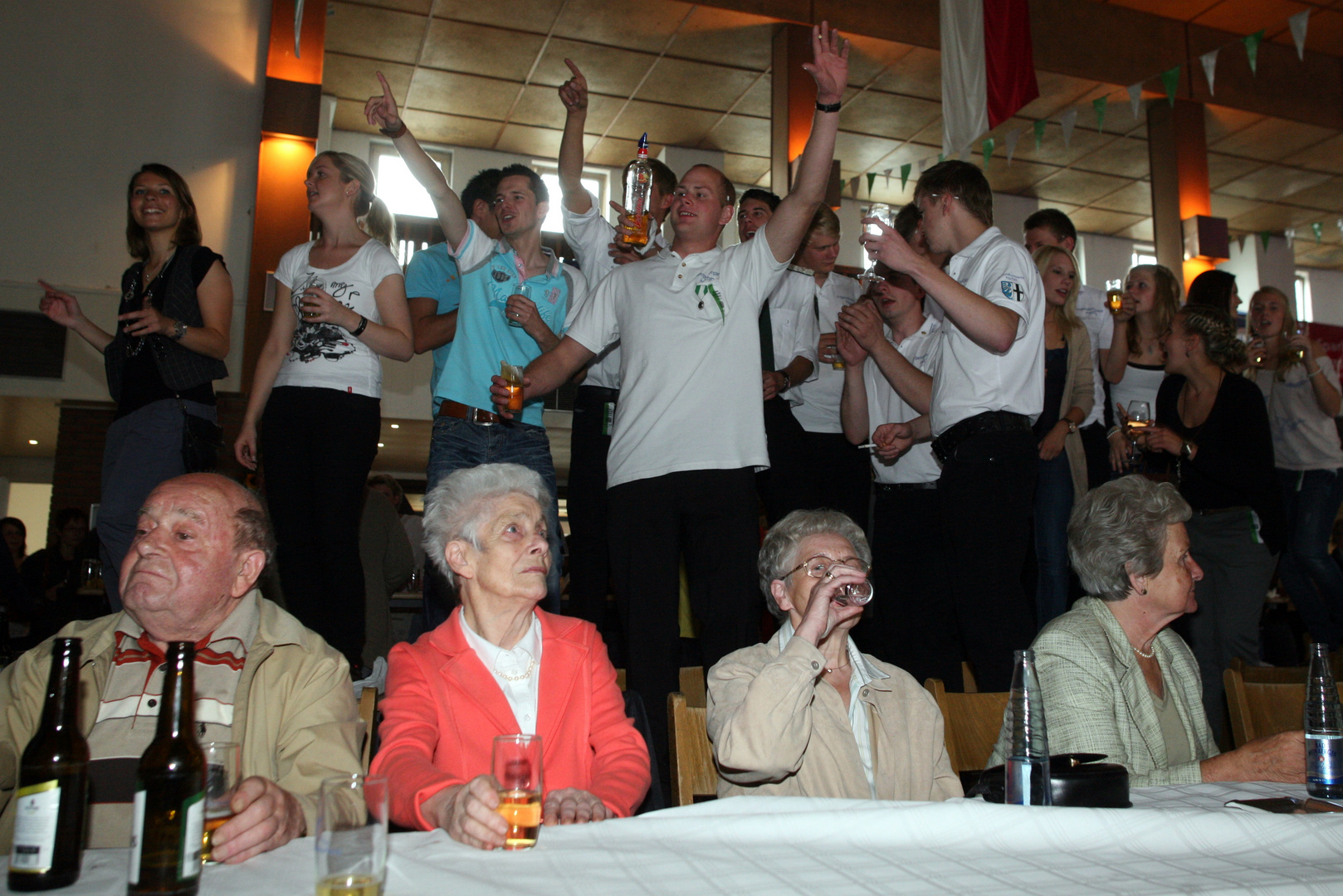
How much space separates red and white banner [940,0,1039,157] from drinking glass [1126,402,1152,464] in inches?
139

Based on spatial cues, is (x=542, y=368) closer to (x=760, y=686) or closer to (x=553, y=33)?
(x=760, y=686)

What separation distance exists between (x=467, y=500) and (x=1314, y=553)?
3.94 m

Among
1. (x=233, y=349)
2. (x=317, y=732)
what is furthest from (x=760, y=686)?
(x=233, y=349)

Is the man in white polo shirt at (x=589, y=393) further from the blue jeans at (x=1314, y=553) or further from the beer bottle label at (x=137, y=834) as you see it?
the blue jeans at (x=1314, y=553)

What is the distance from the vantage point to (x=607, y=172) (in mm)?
11867

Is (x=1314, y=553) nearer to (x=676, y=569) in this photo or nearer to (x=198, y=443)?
(x=676, y=569)

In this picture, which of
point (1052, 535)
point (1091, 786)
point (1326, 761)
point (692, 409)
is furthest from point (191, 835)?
point (1052, 535)

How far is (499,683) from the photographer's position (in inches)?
75.7

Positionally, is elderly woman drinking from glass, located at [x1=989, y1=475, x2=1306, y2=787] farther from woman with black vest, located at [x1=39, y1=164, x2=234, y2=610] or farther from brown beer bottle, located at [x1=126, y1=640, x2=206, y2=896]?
woman with black vest, located at [x1=39, y1=164, x2=234, y2=610]

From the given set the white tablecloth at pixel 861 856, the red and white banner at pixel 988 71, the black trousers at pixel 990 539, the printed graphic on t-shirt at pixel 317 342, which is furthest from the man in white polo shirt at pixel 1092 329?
the white tablecloth at pixel 861 856

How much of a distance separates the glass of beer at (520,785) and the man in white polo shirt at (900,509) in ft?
7.10

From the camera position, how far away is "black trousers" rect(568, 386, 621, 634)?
3318 millimetres

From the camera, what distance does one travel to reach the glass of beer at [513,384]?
2969 mm

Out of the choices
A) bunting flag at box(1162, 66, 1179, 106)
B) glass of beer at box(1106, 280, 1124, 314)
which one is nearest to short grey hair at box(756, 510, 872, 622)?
glass of beer at box(1106, 280, 1124, 314)
